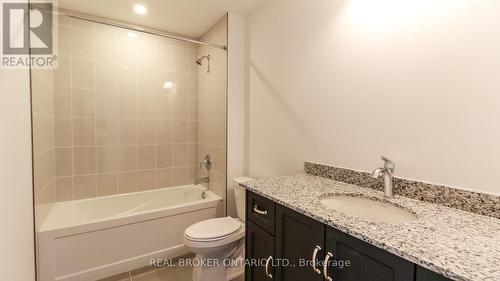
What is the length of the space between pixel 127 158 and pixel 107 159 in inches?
7.9

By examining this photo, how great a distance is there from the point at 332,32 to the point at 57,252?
2.59 m

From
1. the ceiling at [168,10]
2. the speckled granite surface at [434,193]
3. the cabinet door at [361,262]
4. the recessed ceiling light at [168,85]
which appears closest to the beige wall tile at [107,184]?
the recessed ceiling light at [168,85]

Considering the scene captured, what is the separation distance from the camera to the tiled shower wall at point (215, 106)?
2451 mm

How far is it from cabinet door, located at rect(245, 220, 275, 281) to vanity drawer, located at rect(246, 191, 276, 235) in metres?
0.04

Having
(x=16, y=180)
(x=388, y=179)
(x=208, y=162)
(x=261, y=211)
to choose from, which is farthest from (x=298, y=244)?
(x=208, y=162)

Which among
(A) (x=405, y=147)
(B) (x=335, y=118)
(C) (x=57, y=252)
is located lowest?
(C) (x=57, y=252)

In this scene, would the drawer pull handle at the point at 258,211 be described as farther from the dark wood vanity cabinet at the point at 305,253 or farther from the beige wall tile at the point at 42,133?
the beige wall tile at the point at 42,133

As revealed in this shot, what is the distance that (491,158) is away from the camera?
918mm

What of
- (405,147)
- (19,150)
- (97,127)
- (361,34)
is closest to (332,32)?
(361,34)

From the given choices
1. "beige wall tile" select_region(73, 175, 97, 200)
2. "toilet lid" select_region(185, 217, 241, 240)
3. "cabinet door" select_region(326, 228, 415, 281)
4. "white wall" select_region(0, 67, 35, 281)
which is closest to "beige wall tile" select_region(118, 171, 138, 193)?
"beige wall tile" select_region(73, 175, 97, 200)

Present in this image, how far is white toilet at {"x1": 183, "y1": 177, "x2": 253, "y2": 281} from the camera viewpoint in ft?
5.60

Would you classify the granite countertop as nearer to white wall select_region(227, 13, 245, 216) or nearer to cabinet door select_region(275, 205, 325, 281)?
cabinet door select_region(275, 205, 325, 281)

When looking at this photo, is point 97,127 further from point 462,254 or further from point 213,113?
point 462,254

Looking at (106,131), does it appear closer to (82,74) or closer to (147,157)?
(147,157)
